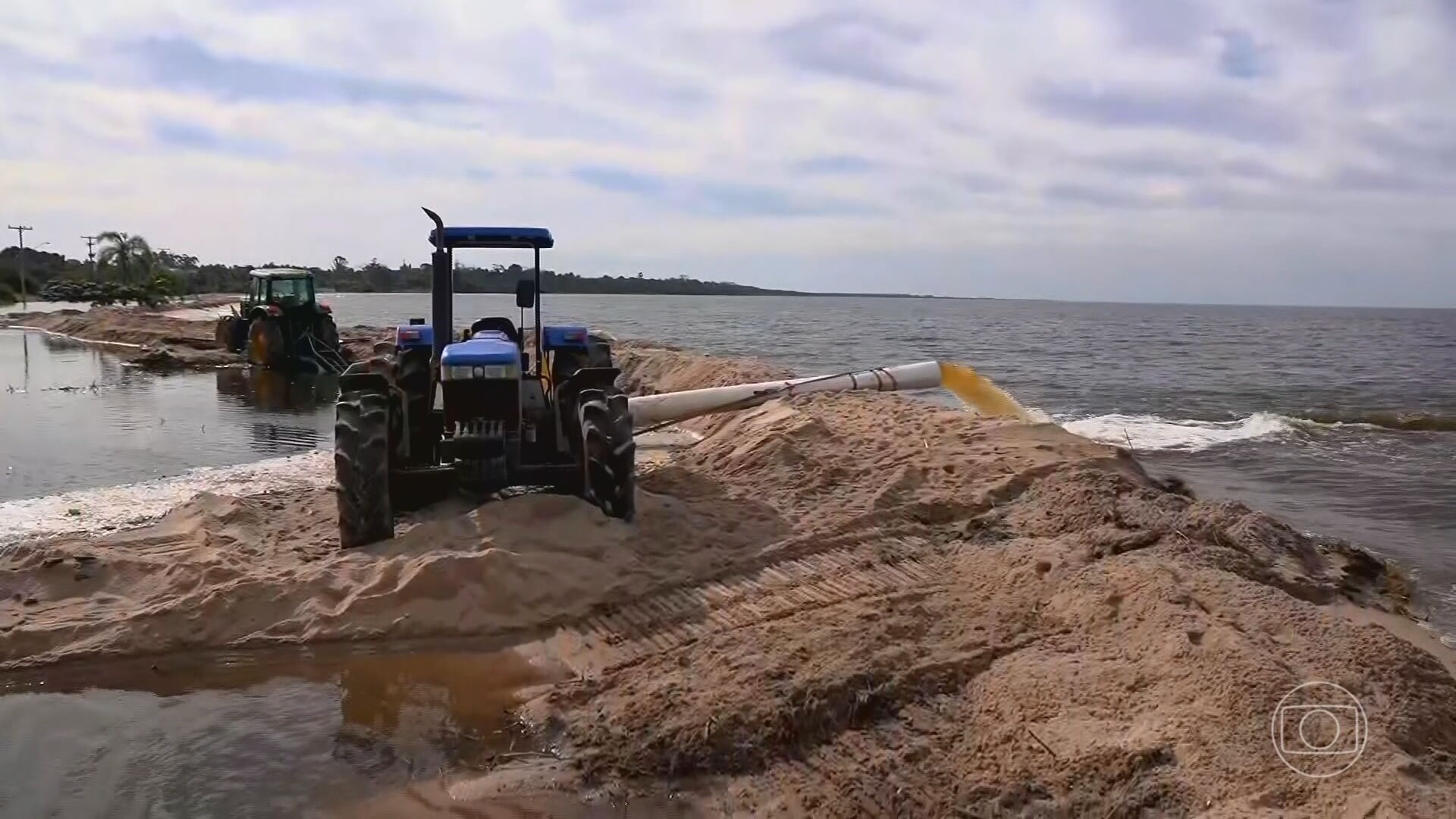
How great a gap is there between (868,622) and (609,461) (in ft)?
7.48

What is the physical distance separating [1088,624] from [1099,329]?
59555 millimetres

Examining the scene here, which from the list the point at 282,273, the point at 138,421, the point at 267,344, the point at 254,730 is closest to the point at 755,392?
the point at 254,730

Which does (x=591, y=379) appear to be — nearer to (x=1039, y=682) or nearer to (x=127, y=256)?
(x=1039, y=682)

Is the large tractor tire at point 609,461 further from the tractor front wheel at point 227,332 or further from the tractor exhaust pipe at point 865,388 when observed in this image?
the tractor front wheel at point 227,332

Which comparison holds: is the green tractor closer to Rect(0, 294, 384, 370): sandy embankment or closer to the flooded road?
the flooded road

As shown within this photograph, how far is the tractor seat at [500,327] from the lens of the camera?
820cm

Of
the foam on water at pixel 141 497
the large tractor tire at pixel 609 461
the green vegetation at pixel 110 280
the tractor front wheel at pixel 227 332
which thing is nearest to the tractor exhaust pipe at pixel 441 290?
the large tractor tire at pixel 609 461

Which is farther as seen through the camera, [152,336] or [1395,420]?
[152,336]

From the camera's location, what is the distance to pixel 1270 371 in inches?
1089

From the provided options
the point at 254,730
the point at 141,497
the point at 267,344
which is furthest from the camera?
the point at 267,344

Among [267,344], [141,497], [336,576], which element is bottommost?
[141,497]

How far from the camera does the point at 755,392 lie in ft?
35.2

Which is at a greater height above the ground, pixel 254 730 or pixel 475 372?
pixel 475 372

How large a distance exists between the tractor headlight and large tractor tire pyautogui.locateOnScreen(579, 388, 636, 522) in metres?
0.65
